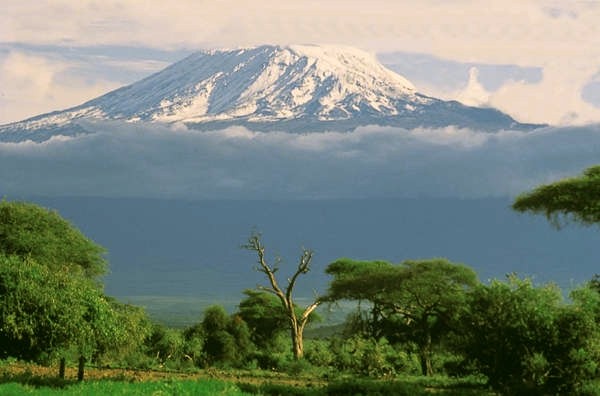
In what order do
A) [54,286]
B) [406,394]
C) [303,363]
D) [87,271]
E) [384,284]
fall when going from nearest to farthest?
[406,394] → [54,286] → [303,363] → [87,271] → [384,284]

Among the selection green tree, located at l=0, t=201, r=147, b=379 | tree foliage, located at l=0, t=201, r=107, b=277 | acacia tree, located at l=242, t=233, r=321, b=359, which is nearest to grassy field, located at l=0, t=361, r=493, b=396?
green tree, located at l=0, t=201, r=147, b=379

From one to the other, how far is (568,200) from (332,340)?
19.8 metres

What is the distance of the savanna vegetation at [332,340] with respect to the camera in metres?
28.5

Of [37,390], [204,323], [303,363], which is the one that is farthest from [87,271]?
[37,390]

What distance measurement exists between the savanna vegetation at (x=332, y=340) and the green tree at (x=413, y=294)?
0.11 metres

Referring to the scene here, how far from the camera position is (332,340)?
58.0 metres

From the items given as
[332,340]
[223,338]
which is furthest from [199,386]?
[223,338]

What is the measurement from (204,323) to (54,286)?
3064 cm

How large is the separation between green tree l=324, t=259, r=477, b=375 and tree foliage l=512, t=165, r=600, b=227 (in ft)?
27.3

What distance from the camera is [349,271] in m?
69.4

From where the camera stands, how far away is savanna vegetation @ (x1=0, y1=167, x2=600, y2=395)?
28.5 m

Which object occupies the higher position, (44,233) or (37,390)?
(44,233)

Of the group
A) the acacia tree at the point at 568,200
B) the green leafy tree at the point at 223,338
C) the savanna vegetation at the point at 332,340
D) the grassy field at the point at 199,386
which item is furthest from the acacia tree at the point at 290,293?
the acacia tree at the point at 568,200

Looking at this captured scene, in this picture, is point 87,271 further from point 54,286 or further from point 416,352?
point 54,286
